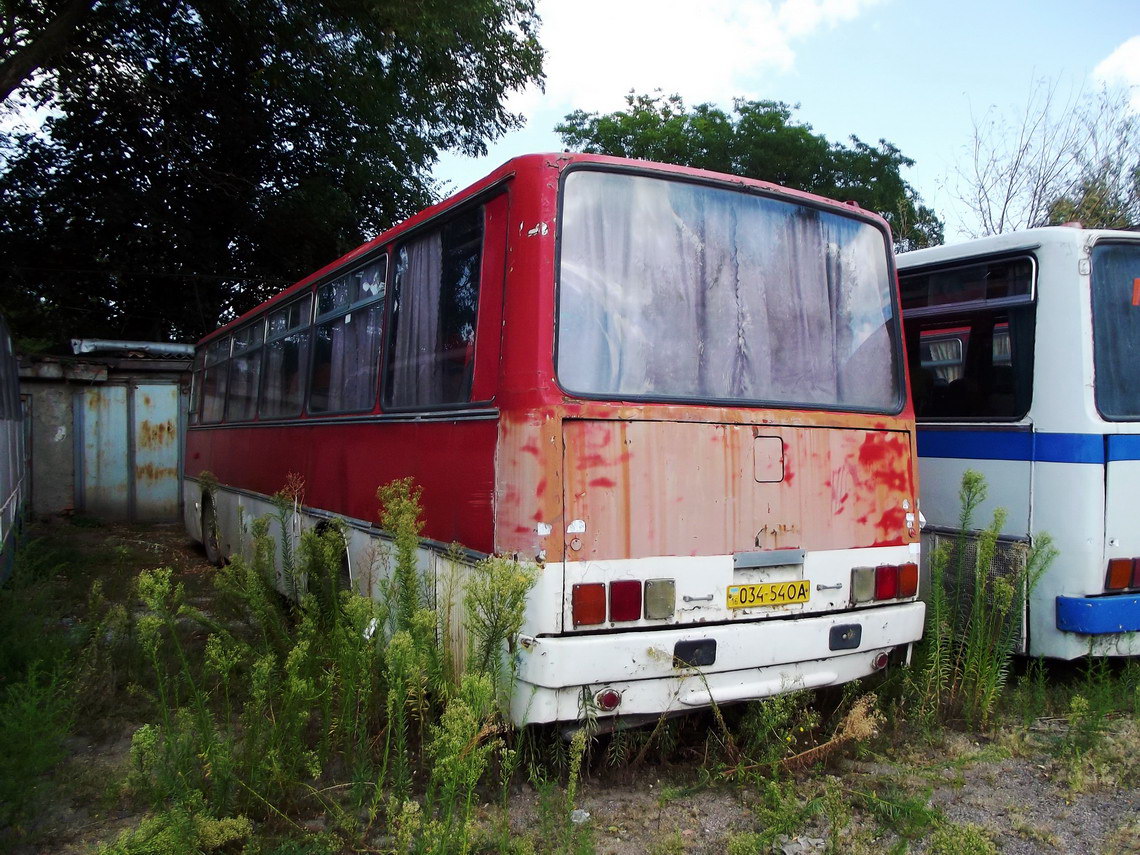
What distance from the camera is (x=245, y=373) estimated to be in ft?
29.7

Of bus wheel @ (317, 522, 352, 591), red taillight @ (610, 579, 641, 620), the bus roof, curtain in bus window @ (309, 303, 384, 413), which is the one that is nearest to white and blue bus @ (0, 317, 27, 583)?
curtain in bus window @ (309, 303, 384, 413)

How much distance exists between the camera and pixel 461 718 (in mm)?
2578

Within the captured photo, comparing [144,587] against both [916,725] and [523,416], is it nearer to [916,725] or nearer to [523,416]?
[523,416]

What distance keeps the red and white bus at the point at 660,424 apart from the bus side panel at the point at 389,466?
0.06 ft

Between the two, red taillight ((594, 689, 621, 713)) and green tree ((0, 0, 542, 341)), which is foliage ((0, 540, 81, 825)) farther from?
green tree ((0, 0, 542, 341))

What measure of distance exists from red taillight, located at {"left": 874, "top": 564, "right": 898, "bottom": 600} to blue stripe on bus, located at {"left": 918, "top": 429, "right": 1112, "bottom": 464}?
139 centimetres

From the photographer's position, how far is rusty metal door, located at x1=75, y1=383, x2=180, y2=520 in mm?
14805

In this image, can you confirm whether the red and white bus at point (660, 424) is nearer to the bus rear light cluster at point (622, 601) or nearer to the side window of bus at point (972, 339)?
the bus rear light cluster at point (622, 601)

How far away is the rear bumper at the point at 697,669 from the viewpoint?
3.43 m

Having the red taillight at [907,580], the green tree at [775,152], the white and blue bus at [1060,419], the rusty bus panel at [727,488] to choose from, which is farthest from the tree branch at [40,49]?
the green tree at [775,152]

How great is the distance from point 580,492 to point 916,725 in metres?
2.33

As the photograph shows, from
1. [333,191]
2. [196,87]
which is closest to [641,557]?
[333,191]

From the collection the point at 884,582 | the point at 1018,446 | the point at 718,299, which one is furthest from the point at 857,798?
the point at 1018,446

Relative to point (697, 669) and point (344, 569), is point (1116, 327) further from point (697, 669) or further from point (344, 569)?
point (344, 569)
